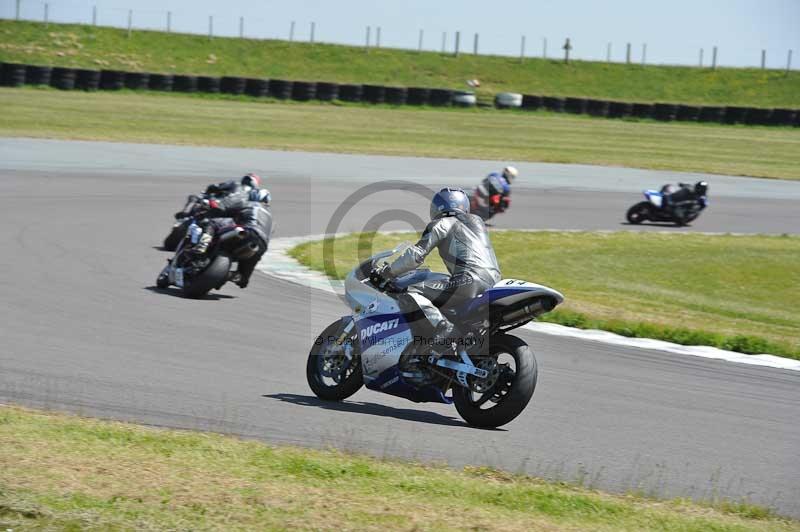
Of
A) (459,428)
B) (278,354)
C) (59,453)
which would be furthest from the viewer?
(278,354)

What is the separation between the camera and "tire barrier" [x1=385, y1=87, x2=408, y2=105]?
166 feet

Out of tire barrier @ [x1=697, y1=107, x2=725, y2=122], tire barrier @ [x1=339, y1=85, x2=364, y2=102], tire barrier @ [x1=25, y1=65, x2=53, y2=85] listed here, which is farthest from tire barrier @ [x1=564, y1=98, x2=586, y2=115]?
tire barrier @ [x1=25, y1=65, x2=53, y2=85]

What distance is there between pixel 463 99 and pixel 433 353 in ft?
151

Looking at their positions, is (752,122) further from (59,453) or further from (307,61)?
(59,453)

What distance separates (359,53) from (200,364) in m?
63.2

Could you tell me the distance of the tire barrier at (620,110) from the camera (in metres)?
52.2

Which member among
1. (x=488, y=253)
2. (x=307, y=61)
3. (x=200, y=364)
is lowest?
(x=200, y=364)

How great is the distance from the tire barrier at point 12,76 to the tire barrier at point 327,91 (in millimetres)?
12545

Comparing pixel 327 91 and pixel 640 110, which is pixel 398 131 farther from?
pixel 640 110

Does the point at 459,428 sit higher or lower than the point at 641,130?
lower

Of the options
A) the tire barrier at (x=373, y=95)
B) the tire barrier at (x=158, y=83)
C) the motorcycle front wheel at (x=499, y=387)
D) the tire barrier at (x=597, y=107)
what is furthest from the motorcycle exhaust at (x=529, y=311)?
the tire barrier at (x=597, y=107)

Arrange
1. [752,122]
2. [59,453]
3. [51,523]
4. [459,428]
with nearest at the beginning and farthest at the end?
[51,523]
[59,453]
[459,428]
[752,122]

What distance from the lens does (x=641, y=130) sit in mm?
48156

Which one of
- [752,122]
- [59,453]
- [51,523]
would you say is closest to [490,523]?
[51,523]
